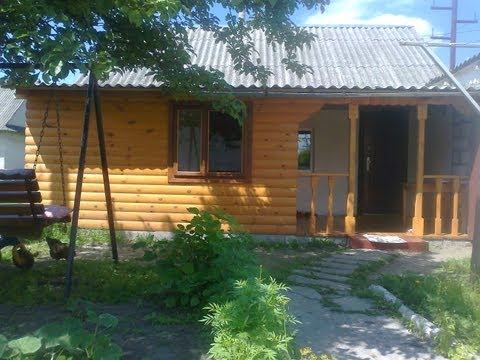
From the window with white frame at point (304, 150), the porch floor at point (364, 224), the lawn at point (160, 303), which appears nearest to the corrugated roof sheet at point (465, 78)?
the porch floor at point (364, 224)

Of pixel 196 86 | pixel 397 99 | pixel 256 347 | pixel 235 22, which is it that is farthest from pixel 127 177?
pixel 256 347

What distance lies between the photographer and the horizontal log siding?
923 centimetres

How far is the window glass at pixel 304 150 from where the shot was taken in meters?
12.0

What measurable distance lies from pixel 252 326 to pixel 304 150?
29.5ft

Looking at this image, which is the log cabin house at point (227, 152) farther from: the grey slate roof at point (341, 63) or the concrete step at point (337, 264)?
the concrete step at point (337, 264)

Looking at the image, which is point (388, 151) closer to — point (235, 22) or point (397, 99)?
point (397, 99)

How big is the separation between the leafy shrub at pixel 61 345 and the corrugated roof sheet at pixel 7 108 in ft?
85.4

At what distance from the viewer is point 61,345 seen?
10.8 ft

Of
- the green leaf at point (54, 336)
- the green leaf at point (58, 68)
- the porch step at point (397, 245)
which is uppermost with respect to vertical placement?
the green leaf at point (58, 68)

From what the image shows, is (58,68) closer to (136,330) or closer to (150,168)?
(136,330)

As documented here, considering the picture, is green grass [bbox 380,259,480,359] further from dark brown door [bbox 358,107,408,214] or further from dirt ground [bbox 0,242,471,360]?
dark brown door [bbox 358,107,408,214]

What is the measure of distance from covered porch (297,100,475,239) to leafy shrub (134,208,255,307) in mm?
4512

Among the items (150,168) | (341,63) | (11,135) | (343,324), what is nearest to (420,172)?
(341,63)

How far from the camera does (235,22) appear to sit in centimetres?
633
